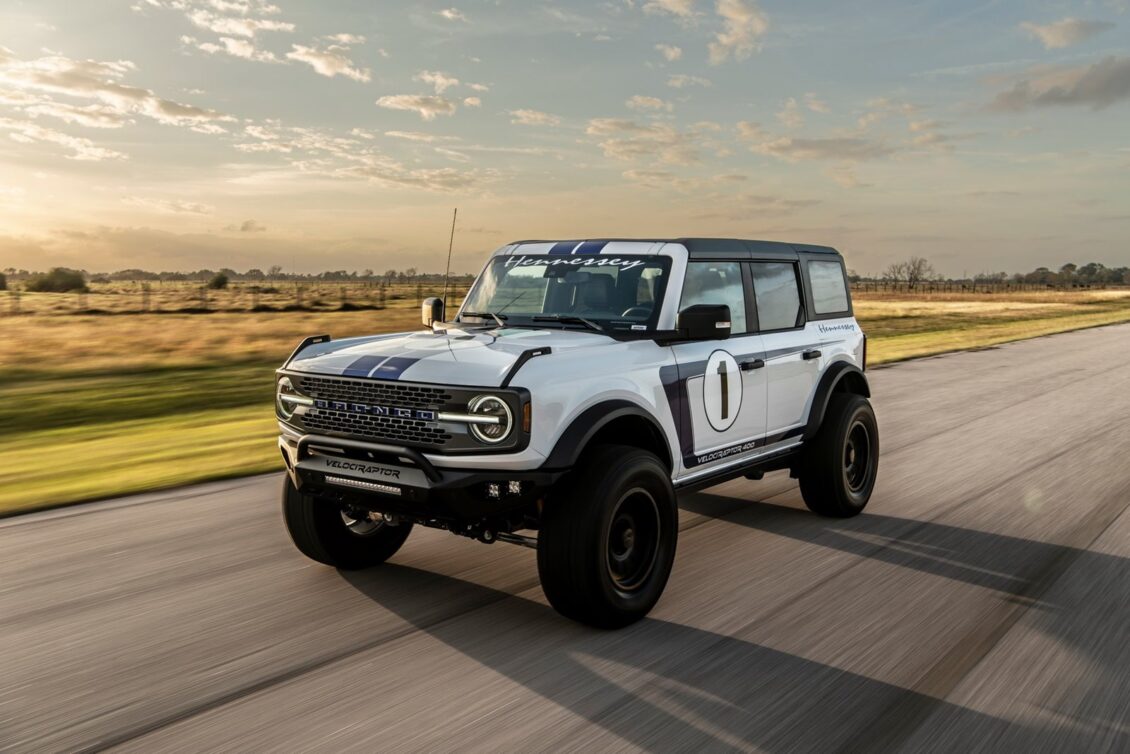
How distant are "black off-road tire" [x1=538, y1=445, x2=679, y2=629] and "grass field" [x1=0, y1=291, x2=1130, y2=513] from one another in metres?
4.94

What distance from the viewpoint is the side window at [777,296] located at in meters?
6.42

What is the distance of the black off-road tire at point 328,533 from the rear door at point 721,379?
1930 millimetres

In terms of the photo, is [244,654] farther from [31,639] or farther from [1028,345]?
[1028,345]

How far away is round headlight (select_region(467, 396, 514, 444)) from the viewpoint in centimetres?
433

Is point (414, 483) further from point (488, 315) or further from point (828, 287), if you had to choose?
point (828, 287)

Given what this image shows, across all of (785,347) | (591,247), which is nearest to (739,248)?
(785,347)

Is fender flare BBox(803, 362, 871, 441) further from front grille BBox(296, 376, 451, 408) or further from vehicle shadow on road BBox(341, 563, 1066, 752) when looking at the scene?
front grille BBox(296, 376, 451, 408)

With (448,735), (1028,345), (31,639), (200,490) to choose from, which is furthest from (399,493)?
(1028,345)

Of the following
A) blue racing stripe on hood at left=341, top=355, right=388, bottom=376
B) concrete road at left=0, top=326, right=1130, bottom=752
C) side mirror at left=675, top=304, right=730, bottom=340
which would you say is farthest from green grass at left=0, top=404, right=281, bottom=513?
side mirror at left=675, top=304, right=730, bottom=340

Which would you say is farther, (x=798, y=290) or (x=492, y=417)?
(x=798, y=290)

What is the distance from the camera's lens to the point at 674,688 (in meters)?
3.96

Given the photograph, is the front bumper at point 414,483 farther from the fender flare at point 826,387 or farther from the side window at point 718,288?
the fender flare at point 826,387

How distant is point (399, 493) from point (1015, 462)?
6.82m

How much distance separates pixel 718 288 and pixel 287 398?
2703 mm
